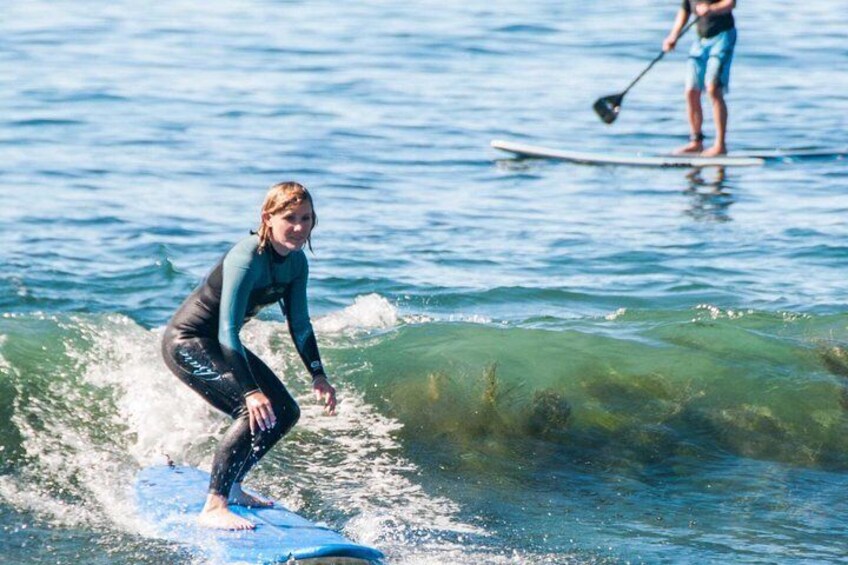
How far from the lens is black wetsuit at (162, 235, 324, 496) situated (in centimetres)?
679

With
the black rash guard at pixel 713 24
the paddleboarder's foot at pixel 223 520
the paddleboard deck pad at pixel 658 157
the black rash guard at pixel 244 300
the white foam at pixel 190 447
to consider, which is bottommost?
the white foam at pixel 190 447

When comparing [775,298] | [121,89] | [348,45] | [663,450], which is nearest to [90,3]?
[348,45]

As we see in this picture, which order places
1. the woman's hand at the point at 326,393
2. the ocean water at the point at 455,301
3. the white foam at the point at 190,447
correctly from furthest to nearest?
1. the ocean water at the point at 455,301
2. the white foam at the point at 190,447
3. the woman's hand at the point at 326,393

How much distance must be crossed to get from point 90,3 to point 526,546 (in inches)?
1004

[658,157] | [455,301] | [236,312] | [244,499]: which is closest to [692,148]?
[658,157]

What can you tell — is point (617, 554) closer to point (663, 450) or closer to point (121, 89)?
point (663, 450)

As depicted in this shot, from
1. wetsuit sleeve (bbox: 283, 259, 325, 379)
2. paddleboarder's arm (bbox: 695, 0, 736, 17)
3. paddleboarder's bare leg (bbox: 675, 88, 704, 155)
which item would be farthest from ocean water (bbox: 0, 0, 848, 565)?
paddleboarder's arm (bbox: 695, 0, 736, 17)

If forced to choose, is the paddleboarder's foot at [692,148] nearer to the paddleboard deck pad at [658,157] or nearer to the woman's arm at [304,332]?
the paddleboard deck pad at [658,157]

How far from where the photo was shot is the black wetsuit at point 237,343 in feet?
22.3

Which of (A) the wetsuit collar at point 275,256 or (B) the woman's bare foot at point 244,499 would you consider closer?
(A) the wetsuit collar at point 275,256

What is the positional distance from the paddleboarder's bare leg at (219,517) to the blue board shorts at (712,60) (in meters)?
9.65

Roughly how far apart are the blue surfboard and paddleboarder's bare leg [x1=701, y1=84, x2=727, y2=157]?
9249mm

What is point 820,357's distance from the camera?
9.74 m

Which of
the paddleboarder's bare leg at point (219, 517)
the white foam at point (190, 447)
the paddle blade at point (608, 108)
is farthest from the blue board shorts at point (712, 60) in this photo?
the paddleboarder's bare leg at point (219, 517)
